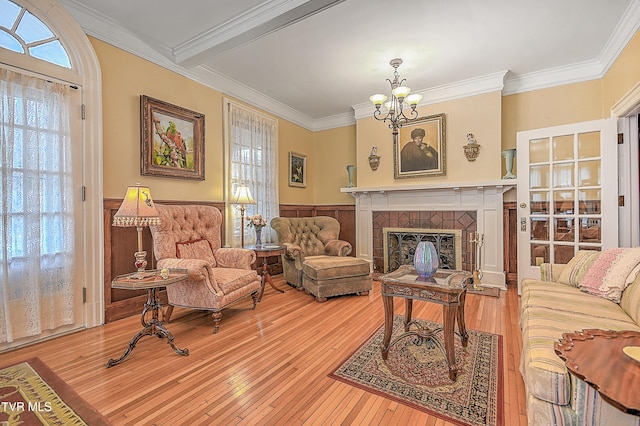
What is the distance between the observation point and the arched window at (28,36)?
7.52ft

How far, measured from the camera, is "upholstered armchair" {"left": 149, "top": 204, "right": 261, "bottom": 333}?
8.60ft

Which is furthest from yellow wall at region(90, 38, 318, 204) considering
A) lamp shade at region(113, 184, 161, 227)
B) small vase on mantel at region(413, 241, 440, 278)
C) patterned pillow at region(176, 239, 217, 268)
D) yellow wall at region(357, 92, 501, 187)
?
small vase on mantel at region(413, 241, 440, 278)

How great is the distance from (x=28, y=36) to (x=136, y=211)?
1780 millimetres

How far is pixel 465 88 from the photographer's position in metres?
4.17

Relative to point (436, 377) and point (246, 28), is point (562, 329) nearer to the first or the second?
point (436, 377)

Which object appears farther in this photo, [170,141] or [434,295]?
[170,141]

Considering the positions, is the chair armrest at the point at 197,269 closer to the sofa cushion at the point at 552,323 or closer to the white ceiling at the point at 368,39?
the white ceiling at the point at 368,39

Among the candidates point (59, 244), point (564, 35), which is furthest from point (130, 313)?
point (564, 35)

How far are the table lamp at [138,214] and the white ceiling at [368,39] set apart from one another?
5.77 ft

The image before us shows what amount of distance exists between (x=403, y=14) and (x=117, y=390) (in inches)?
144

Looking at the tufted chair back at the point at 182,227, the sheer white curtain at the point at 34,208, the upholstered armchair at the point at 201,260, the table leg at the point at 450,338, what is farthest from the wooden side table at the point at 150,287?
the table leg at the point at 450,338

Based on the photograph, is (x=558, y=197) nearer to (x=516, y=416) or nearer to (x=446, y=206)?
(x=446, y=206)

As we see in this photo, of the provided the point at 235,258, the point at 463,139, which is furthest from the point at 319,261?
the point at 463,139

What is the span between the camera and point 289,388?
1.80m
